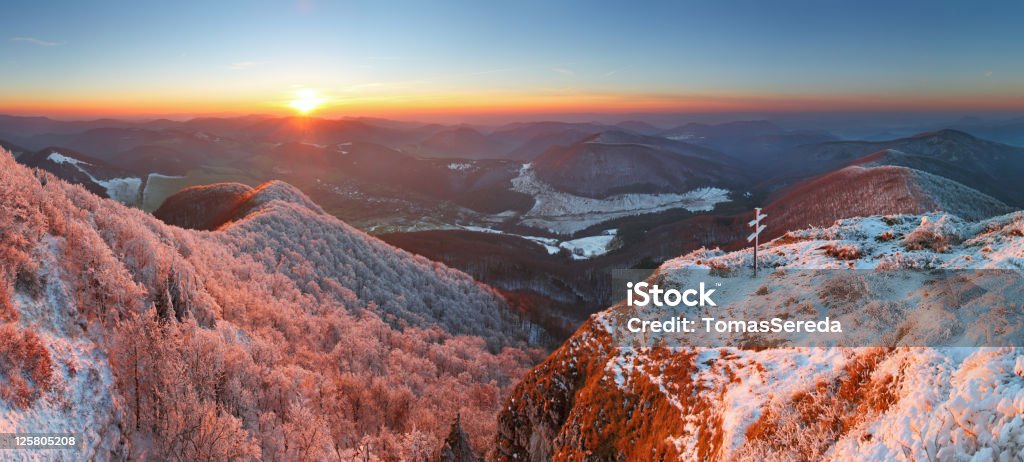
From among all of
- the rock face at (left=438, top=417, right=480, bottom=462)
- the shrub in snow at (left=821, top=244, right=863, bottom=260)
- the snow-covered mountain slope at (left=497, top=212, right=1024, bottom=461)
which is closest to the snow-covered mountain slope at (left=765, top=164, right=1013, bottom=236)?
the shrub in snow at (left=821, top=244, right=863, bottom=260)

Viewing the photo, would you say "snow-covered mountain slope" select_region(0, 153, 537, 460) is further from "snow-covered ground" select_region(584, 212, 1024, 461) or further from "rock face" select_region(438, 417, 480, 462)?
"snow-covered ground" select_region(584, 212, 1024, 461)

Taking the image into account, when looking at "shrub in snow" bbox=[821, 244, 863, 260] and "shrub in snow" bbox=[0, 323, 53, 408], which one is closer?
"shrub in snow" bbox=[0, 323, 53, 408]

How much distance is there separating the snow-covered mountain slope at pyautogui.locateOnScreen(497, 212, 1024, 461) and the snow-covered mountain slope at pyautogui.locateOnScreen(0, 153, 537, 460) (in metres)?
13.2

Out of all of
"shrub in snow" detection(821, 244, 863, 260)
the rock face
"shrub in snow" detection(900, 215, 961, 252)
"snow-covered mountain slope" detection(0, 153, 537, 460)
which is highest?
"shrub in snow" detection(900, 215, 961, 252)

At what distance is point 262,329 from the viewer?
35.5m

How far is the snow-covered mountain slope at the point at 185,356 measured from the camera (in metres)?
16.4

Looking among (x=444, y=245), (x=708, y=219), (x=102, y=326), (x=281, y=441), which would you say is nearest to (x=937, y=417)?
(x=281, y=441)

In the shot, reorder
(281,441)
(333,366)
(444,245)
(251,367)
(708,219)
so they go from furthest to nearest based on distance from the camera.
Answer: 1. (708,219)
2. (444,245)
3. (333,366)
4. (251,367)
5. (281,441)

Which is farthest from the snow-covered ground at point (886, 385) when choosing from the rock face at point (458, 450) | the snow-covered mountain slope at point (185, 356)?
the snow-covered mountain slope at point (185, 356)

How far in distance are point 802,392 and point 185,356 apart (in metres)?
26.4

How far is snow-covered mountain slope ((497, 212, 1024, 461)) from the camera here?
851 cm

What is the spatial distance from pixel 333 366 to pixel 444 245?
113 metres

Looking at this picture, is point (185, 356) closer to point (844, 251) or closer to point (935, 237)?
point (844, 251)

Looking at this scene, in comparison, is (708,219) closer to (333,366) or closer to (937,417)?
(333,366)
